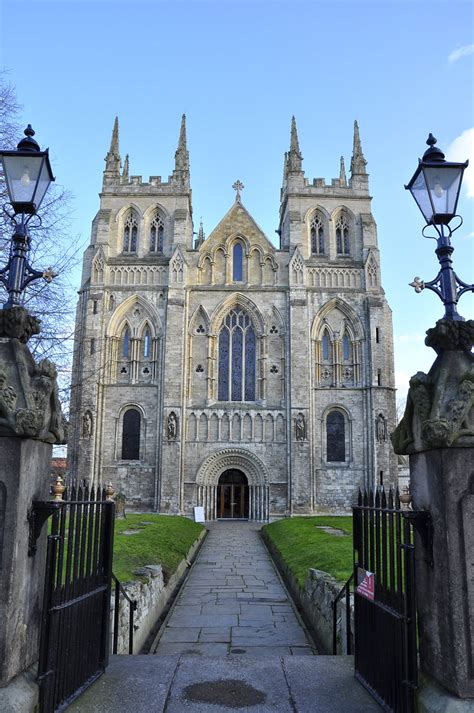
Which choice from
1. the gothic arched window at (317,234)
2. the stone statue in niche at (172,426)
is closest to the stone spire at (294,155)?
the gothic arched window at (317,234)

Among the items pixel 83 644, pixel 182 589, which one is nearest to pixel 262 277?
pixel 182 589

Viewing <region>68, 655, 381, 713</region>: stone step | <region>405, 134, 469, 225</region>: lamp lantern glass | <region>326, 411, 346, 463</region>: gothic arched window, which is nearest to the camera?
<region>68, 655, 381, 713</region>: stone step

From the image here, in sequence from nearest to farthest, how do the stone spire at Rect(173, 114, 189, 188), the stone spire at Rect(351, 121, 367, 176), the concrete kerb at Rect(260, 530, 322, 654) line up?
the concrete kerb at Rect(260, 530, 322, 654) < the stone spire at Rect(173, 114, 189, 188) < the stone spire at Rect(351, 121, 367, 176)

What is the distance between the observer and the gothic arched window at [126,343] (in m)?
29.3

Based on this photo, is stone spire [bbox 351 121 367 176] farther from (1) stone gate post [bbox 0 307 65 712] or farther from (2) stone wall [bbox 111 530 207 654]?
(1) stone gate post [bbox 0 307 65 712]

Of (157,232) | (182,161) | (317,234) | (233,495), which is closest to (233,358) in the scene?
(233,495)

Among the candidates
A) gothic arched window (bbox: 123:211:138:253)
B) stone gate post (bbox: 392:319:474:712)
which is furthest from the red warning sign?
gothic arched window (bbox: 123:211:138:253)

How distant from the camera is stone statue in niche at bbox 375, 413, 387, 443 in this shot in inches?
1090

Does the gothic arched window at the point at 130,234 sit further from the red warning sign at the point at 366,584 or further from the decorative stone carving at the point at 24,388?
the red warning sign at the point at 366,584

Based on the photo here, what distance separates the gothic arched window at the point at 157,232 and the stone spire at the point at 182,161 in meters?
2.52

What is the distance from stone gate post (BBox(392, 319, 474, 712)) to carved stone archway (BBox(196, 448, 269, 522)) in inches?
958

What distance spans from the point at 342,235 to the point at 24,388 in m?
29.8

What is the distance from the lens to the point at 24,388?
374 cm

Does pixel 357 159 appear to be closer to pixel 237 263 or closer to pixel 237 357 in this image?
pixel 237 263
